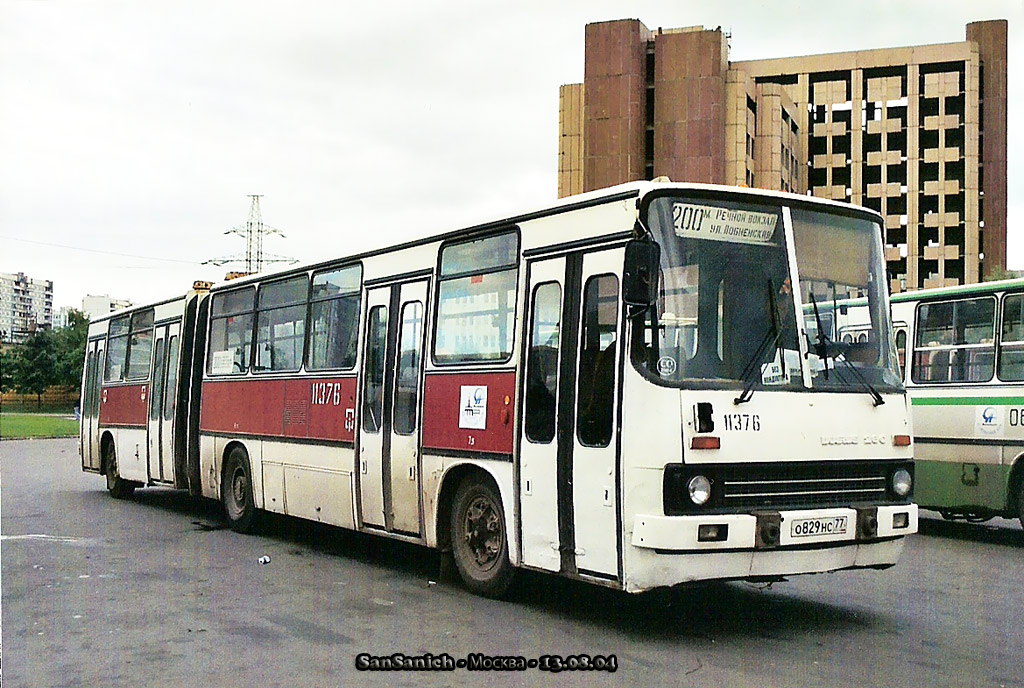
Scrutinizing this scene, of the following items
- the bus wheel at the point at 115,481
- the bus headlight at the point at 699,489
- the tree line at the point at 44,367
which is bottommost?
the bus wheel at the point at 115,481

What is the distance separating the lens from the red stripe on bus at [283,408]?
12.1 meters

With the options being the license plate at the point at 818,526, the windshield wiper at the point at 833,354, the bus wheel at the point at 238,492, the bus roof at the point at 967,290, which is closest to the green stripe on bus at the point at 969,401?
the bus roof at the point at 967,290

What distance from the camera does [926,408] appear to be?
46.6 ft

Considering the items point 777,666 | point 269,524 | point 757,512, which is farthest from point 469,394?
point 269,524

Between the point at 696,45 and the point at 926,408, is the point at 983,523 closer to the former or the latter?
the point at 926,408

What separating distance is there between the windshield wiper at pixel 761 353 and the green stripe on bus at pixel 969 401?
20.3ft

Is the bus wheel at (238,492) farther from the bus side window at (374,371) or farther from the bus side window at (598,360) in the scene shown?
the bus side window at (598,360)

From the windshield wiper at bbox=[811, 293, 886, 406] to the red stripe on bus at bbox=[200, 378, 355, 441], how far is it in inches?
201

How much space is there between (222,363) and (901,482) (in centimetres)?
945

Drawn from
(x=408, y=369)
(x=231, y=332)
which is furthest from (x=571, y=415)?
(x=231, y=332)

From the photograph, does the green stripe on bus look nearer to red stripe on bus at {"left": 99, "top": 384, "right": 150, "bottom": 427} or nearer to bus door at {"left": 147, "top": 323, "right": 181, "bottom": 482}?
bus door at {"left": 147, "top": 323, "right": 181, "bottom": 482}

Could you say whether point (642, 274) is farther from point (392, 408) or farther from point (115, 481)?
point (115, 481)

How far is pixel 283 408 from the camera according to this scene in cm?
1345

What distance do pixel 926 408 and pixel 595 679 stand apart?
851 centimetres
